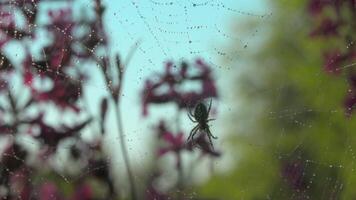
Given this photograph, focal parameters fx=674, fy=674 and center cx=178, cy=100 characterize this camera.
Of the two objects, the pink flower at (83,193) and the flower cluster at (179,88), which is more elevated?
the flower cluster at (179,88)

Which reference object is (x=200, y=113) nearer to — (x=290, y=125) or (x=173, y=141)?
(x=173, y=141)

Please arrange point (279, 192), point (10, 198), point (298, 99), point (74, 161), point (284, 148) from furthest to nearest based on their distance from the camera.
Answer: point (298, 99) < point (284, 148) < point (279, 192) < point (74, 161) < point (10, 198)

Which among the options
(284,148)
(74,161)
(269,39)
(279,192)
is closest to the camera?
(74,161)

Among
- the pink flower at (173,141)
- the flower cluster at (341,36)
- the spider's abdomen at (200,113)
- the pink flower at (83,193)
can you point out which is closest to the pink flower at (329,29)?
the flower cluster at (341,36)

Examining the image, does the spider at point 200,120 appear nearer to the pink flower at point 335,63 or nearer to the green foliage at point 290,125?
the pink flower at point 335,63

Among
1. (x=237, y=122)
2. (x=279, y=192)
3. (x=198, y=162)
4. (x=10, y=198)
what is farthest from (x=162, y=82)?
(x=237, y=122)

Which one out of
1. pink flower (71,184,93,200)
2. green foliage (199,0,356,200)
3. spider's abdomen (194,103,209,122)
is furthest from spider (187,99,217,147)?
green foliage (199,0,356,200)

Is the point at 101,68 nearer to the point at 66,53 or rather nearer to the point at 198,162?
the point at 66,53

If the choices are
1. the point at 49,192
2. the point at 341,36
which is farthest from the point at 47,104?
the point at 341,36

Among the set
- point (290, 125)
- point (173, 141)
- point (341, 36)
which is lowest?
point (173, 141)
